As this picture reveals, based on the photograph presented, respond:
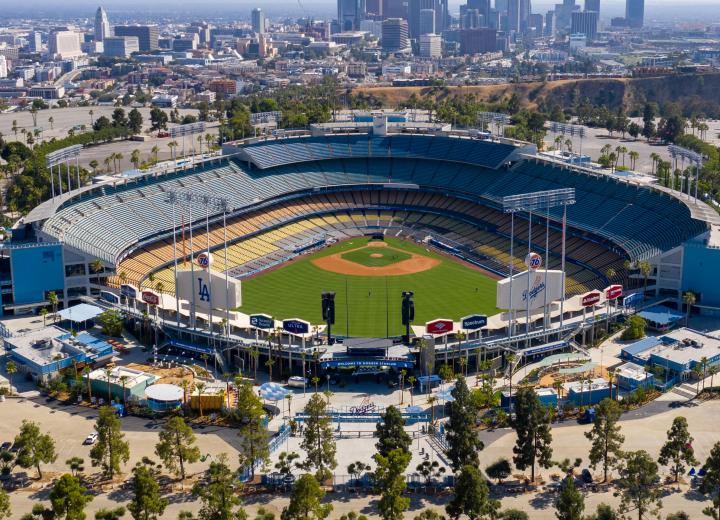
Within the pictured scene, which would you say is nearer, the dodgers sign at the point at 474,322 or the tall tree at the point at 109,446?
the tall tree at the point at 109,446

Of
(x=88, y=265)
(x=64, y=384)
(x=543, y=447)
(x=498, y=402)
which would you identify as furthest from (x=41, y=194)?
(x=543, y=447)

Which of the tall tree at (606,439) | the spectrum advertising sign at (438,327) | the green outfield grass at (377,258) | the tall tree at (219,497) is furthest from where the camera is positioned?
the green outfield grass at (377,258)

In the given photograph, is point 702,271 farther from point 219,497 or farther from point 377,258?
point 219,497

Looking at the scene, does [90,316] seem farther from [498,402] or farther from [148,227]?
[498,402]

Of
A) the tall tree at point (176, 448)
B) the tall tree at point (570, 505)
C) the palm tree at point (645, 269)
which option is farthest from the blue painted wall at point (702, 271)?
the tall tree at point (176, 448)

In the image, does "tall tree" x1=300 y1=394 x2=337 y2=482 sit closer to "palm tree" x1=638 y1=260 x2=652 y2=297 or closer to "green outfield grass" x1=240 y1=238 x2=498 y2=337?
"green outfield grass" x1=240 y1=238 x2=498 y2=337

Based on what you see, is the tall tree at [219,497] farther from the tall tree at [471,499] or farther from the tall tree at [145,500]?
the tall tree at [471,499]
